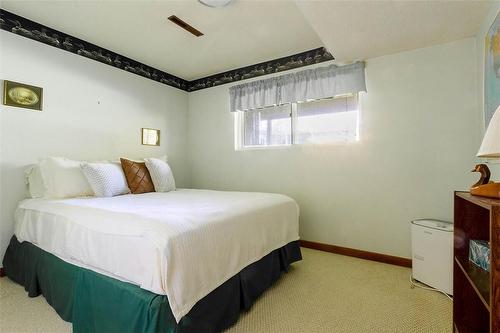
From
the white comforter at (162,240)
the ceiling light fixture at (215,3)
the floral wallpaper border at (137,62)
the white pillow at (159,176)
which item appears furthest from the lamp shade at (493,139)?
the white pillow at (159,176)

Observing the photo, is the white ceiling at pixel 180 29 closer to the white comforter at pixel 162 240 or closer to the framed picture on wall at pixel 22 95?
the framed picture on wall at pixel 22 95

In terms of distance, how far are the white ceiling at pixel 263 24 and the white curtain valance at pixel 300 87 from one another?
Answer: 184 mm

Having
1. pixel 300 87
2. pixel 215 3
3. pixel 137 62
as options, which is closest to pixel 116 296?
pixel 215 3

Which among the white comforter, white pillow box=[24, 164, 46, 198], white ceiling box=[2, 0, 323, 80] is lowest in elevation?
the white comforter

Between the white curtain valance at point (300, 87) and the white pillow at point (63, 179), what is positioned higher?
the white curtain valance at point (300, 87)

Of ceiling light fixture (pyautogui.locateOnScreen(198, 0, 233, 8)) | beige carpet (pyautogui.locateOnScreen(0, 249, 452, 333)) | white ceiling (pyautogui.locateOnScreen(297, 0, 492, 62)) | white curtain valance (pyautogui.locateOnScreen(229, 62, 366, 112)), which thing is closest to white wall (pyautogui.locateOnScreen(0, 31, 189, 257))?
beige carpet (pyautogui.locateOnScreen(0, 249, 452, 333))

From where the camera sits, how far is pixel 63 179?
2227mm

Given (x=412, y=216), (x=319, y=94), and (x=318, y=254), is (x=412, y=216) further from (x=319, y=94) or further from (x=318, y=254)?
(x=319, y=94)

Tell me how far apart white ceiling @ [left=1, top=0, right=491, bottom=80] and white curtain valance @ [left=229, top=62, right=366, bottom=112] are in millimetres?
184

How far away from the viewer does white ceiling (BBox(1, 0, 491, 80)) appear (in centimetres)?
182

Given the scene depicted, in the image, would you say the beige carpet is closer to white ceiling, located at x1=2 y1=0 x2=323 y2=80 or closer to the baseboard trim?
the baseboard trim

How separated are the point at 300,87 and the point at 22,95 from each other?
2893mm

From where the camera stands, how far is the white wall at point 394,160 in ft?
7.32

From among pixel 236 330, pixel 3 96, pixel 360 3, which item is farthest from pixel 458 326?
pixel 3 96
